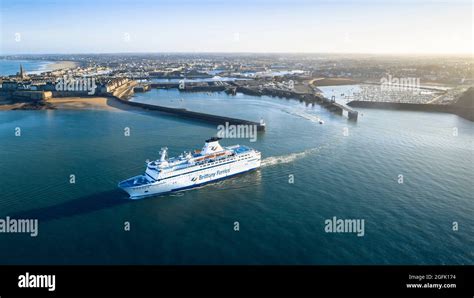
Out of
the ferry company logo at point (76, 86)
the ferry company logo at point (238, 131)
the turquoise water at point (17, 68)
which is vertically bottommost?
the ferry company logo at point (238, 131)

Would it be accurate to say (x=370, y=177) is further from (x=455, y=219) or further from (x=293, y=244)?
(x=293, y=244)

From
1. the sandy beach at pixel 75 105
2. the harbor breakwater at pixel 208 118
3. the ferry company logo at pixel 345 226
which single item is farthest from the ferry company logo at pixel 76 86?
the ferry company logo at pixel 345 226

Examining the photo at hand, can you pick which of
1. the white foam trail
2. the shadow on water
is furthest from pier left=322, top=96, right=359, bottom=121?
the shadow on water

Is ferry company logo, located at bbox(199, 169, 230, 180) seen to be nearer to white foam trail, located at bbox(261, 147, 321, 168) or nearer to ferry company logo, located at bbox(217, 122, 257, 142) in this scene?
white foam trail, located at bbox(261, 147, 321, 168)

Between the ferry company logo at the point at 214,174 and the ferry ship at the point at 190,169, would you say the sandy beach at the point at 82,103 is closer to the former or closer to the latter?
the ferry ship at the point at 190,169

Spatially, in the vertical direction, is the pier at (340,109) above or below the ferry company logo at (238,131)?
above

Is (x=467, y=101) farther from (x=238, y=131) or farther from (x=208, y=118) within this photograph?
(x=208, y=118)
